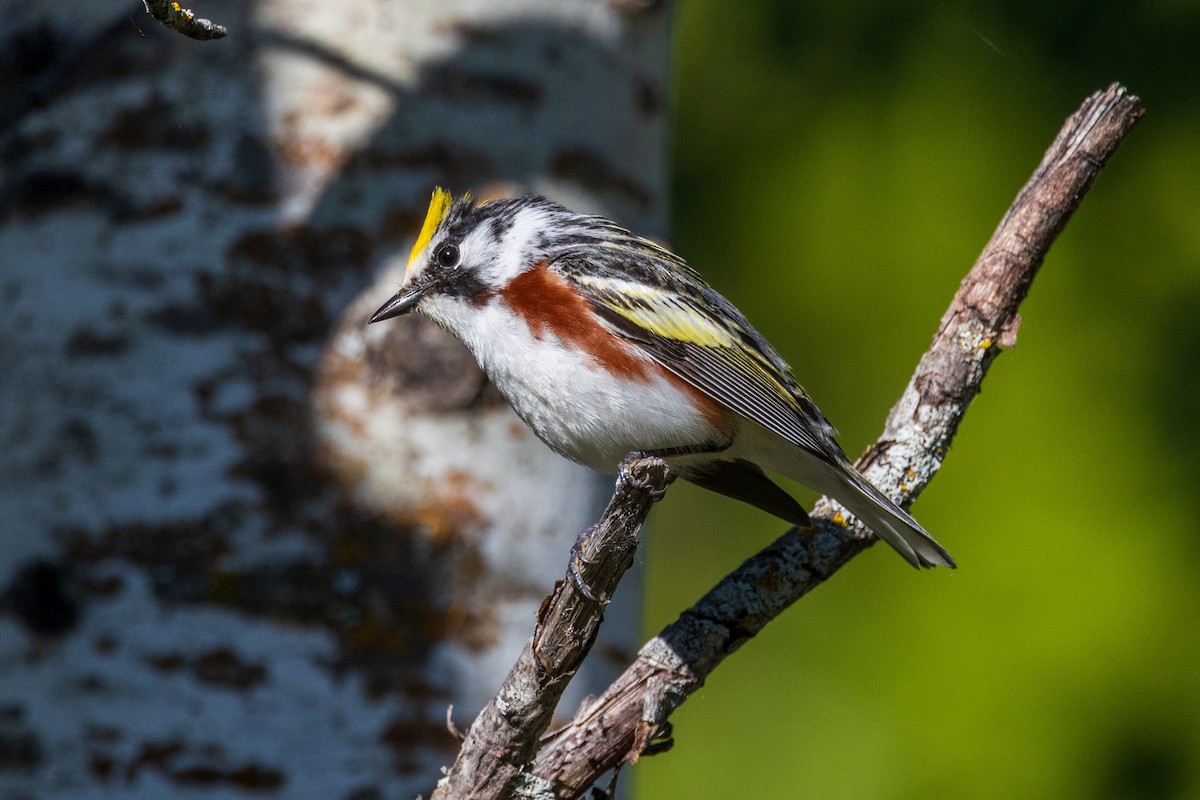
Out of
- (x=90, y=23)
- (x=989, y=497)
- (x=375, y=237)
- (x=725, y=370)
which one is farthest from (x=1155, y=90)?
(x=90, y=23)

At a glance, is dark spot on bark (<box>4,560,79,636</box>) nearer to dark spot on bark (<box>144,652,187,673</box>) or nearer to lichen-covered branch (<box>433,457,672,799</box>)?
dark spot on bark (<box>144,652,187,673</box>)

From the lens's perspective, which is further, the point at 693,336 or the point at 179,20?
the point at 693,336

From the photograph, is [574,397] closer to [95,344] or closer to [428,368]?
[428,368]

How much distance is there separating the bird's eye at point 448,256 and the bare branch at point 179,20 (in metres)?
1.10

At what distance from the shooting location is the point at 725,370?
3.11 m

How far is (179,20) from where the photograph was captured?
2.07 meters

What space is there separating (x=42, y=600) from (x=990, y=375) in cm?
387

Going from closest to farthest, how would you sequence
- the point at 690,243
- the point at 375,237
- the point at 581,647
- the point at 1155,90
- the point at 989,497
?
1. the point at 581,647
2. the point at 375,237
3. the point at 989,497
4. the point at 1155,90
5. the point at 690,243

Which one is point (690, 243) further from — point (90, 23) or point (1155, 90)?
point (90, 23)

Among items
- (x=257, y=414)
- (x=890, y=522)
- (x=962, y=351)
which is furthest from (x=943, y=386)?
(x=257, y=414)

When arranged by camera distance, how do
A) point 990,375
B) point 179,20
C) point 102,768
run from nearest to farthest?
point 179,20 → point 102,768 → point 990,375

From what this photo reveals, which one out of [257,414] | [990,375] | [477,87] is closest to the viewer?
[257,414]

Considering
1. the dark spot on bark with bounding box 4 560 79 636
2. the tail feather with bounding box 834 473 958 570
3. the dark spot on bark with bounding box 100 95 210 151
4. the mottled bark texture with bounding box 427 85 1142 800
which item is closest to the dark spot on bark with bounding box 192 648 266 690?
the dark spot on bark with bounding box 4 560 79 636

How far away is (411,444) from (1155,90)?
12.8ft
